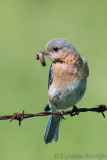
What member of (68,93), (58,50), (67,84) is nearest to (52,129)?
(68,93)

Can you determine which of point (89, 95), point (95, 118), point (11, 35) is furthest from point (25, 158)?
point (11, 35)

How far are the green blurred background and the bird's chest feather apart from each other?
1.15 meters

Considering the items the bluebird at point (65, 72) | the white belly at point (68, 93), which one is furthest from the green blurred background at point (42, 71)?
the bluebird at point (65, 72)

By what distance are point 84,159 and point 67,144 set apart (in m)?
0.59

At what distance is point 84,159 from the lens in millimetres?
9469

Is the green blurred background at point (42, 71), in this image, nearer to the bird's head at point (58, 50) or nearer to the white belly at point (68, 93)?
the white belly at point (68, 93)

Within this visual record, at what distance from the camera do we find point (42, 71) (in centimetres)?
1208

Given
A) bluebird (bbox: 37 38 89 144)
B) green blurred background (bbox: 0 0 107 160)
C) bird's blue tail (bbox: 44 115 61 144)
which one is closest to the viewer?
bluebird (bbox: 37 38 89 144)

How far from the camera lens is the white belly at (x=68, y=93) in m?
8.83

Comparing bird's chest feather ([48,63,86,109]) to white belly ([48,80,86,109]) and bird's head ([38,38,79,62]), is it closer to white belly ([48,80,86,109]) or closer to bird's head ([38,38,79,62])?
white belly ([48,80,86,109])

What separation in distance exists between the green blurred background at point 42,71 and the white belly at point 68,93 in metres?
1.06

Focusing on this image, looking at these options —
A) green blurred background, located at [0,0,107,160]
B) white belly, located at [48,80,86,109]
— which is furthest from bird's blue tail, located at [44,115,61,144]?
green blurred background, located at [0,0,107,160]

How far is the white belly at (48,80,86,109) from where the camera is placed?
883 centimetres

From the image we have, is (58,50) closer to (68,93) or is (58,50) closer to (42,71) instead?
(68,93)
